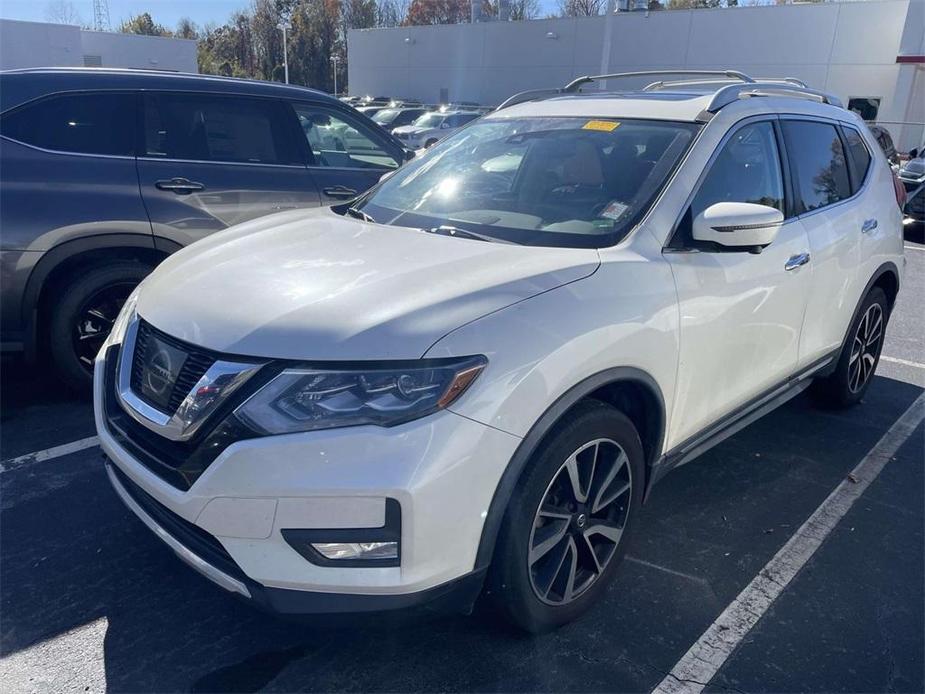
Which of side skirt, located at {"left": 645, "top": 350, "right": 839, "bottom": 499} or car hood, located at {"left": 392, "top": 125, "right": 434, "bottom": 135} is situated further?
car hood, located at {"left": 392, "top": 125, "right": 434, "bottom": 135}

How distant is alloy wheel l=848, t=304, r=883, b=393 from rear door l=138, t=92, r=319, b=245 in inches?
150

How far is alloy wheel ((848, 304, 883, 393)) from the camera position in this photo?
4.72 meters

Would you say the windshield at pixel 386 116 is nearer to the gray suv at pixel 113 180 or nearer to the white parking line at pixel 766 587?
the gray suv at pixel 113 180

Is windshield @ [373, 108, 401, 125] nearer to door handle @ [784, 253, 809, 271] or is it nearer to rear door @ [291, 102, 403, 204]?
rear door @ [291, 102, 403, 204]

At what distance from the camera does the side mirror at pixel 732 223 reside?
2.82m

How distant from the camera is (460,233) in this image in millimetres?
3004

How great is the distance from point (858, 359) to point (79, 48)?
39760 mm

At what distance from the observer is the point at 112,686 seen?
7.78ft

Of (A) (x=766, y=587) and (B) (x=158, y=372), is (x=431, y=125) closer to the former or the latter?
(A) (x=766, y=587)

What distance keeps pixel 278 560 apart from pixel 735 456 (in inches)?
117

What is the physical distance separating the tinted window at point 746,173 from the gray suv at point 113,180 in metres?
3.03

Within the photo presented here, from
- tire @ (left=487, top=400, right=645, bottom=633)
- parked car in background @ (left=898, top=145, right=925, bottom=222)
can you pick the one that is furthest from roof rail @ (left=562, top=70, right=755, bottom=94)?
parked car in background @ (left=898, top=145, right=925, bottom=222)

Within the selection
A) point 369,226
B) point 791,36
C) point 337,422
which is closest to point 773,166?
point 369,226

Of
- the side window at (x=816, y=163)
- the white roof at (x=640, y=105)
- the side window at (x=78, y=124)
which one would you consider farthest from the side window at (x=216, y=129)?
the side window at (x=816, y=163)
